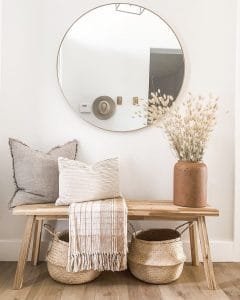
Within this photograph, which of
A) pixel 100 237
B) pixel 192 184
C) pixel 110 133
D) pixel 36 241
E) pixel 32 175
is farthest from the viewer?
pixel 110 133

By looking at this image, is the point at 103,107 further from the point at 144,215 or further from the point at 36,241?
the point at 36,241

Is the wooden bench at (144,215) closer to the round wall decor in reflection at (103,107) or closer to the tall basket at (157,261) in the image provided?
the tall basket at (157,261)

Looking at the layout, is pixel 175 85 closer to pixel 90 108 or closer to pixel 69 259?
pixel 90 108

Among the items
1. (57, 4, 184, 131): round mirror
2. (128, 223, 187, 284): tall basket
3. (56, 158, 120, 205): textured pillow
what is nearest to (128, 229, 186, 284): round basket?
(128, 223, 187, 284): tall basket

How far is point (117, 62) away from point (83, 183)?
842 millimetres

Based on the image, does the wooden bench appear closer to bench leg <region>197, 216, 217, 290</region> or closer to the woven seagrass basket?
bench leg <region>197, 216, 217, 290</region>

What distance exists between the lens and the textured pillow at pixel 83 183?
6.26 feet

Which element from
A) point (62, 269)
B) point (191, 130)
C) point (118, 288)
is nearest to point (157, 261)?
point (118, 288)

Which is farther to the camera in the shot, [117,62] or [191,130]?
Result: [117,62]

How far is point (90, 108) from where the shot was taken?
2223 millimetres

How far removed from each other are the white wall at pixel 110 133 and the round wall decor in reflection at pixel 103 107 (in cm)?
12

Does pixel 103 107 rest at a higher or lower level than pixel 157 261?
higher

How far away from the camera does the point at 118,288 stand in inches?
72.3

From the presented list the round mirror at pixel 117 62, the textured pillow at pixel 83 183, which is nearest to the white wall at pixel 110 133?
the round mirror at pixel 117 62
